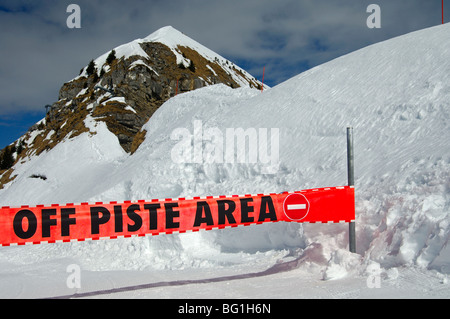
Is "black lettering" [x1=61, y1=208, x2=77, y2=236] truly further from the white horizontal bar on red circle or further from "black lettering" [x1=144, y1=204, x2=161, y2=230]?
the white horizontal bar on red circle

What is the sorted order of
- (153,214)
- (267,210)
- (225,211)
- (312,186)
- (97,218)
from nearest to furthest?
1. (97,218)
2. (153,214)
3. (225,211)
4. (267,210)
5. (312,186)

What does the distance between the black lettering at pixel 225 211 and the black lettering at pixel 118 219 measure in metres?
1.93

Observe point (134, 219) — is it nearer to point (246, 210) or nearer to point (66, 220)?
point (66, 220)

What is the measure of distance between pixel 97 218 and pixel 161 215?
1.19m

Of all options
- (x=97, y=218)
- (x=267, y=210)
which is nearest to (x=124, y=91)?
(x=97, y=218)

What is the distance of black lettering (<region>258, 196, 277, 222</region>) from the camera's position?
7.33m

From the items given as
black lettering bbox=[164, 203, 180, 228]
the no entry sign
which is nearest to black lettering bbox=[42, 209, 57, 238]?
black lettering bbox=[164, 203, 180, 228]

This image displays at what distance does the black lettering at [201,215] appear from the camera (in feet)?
22.9

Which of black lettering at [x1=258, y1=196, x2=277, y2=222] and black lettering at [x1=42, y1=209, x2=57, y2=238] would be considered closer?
black lettering at [x1=42, y1=209, x2=57, y2=238]

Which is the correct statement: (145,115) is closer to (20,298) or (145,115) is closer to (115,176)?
(115,176)

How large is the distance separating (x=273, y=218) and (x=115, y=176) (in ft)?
35.2

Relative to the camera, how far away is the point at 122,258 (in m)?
10.2

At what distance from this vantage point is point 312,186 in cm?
933

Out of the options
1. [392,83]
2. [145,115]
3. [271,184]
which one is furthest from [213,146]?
[145,115]
